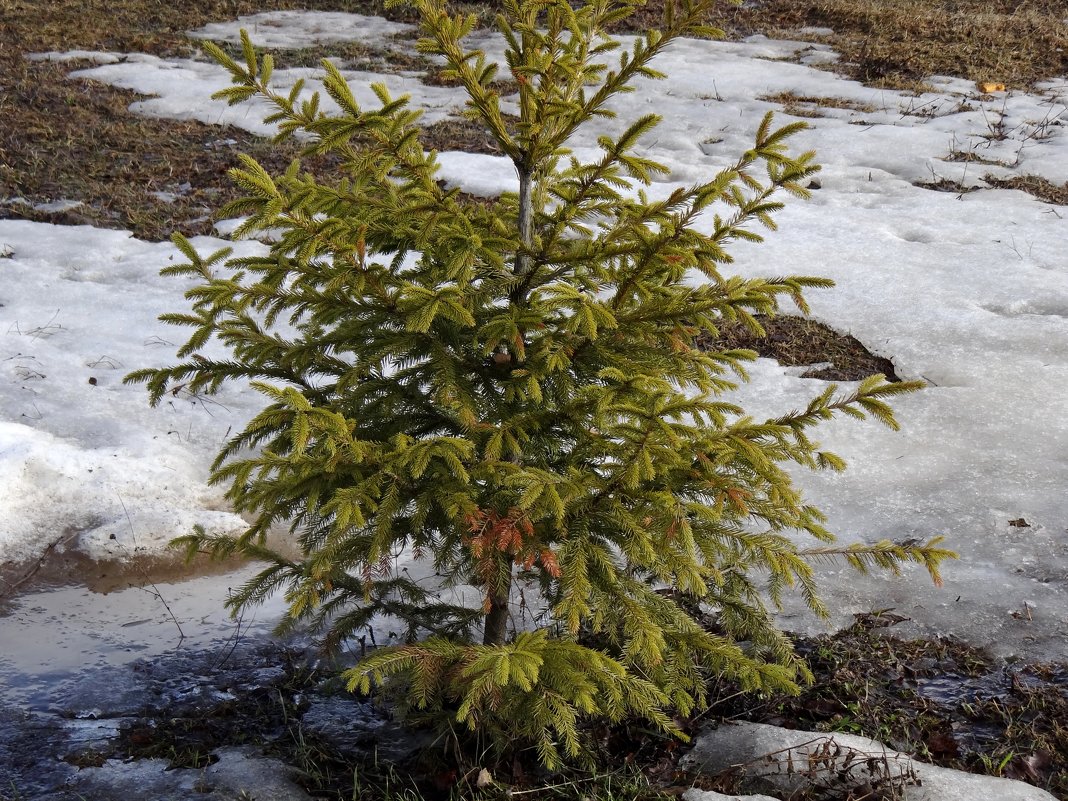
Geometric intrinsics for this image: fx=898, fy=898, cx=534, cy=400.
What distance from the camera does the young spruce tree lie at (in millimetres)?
3221

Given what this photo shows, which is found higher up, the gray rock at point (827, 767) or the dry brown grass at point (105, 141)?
the dry brown grass at point (105, 141)

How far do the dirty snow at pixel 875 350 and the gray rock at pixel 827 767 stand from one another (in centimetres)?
107

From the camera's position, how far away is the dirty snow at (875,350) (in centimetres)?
528

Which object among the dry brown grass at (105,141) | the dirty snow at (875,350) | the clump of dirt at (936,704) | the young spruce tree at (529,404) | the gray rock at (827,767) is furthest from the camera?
the dry brown grass at (105,141)

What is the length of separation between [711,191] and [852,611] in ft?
8.77

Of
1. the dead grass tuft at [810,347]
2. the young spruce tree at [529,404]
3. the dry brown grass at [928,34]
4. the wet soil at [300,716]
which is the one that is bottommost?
the wet soil at [300,716]

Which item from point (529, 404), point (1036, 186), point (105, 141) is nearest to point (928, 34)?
point (1036, 186)

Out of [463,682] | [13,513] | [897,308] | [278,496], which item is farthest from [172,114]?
[463,682]

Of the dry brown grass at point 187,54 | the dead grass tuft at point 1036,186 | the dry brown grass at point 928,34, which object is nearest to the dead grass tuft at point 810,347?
the dead grass tuft at point 1036,186

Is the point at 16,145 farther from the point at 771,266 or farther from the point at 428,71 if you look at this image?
the point at 771,266

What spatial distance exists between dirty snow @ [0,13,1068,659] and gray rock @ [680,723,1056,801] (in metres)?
1.07

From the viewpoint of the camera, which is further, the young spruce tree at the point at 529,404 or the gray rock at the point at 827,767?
the gray rock at the point at 827,767

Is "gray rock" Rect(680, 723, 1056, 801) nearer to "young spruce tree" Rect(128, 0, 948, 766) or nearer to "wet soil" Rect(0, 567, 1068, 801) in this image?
"wet soil" Rect(0, 567, 1068, 801)

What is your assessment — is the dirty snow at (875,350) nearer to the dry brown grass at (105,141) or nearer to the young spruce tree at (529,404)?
the dry brown grass at (105,141)
